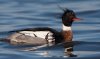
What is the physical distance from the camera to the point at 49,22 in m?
24.3

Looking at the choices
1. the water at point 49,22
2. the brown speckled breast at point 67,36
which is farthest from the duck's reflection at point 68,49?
the brown speckled breast at point 67,36

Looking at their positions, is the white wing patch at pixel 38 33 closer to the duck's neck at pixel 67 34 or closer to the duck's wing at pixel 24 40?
the duck's wing at pixel 24 40

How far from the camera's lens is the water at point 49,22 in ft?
58.5

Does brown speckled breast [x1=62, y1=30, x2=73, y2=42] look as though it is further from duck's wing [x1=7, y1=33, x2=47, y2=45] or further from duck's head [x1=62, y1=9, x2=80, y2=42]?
duck's wing [x1=7, y1=33, x2=47, y2=45]

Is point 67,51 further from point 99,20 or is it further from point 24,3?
point 24,3

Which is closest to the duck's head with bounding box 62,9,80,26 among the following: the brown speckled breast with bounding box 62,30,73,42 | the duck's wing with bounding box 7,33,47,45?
the brown speckled breast with bounding box 62,30,73,42

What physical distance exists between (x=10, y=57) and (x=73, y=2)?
510 inches

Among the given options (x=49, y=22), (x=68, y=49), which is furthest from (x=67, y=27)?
(x=49, y=22)

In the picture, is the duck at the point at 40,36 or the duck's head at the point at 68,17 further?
the duck's head at the point at 68,17

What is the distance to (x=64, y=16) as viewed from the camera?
1997 cm

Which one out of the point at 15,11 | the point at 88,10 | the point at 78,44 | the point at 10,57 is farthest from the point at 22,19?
the point at 10,57

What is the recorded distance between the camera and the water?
17.8 metres

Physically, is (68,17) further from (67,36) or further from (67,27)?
(67,36)

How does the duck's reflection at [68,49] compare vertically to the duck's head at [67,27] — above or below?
below
